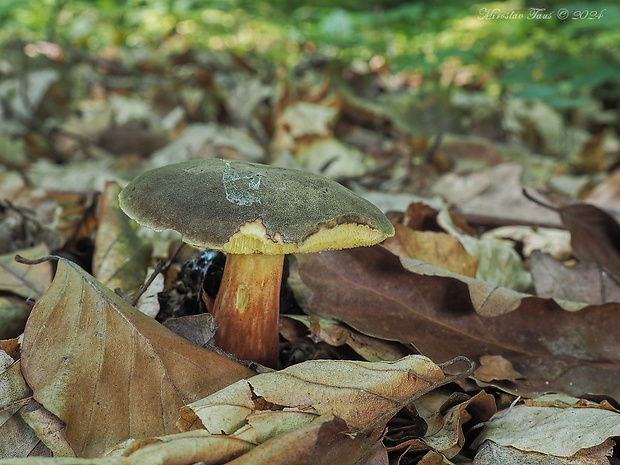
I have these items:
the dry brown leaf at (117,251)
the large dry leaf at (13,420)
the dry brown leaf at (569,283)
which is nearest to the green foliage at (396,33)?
the dry brown leaf at (569,283)

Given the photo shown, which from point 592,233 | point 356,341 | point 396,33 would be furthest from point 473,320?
point 396,33

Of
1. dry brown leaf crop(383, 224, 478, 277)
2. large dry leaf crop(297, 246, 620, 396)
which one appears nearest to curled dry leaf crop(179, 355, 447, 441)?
large dry leaf crop(297, 246, 620, 396)

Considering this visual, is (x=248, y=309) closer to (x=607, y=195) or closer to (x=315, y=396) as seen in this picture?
(x=315, y=396)

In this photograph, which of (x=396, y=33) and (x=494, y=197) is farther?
(x=396, y=33)

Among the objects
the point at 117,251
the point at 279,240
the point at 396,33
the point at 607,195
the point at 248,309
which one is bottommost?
the point at 607,195

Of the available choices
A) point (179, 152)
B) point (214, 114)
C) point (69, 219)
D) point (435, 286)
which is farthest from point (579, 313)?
point (214, 114)

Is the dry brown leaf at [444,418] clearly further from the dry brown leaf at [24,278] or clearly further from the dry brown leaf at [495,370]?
the dry brown leaf at [24,278]

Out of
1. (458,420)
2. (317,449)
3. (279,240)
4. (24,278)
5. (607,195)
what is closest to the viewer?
(317,449)

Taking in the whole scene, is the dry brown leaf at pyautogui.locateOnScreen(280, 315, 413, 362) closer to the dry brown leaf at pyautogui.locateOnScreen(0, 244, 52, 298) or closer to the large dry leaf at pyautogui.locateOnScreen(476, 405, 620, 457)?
the large dry leaf at pyautogui.locateOnScreen(476, 405, 620, 457)
